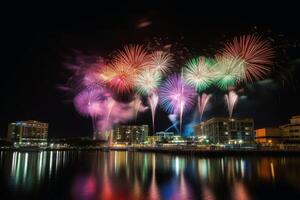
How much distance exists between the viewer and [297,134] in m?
73.7

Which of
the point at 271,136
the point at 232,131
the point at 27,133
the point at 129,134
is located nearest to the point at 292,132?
the point at 271,136

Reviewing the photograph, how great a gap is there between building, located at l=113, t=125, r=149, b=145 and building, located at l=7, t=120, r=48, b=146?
37.9 meters

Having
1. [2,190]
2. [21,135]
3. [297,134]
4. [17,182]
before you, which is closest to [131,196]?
[2,190]

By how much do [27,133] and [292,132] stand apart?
11390 centimetres

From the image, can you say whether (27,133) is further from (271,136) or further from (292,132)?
(292,132)

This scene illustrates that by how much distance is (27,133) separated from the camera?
133 meters

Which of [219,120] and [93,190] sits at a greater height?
[219,120]

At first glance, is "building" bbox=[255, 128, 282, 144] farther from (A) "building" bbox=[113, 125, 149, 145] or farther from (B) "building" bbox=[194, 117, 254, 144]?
(A) "building" bbox=[113, 125, 149, 145]

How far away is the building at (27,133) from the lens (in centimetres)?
13012

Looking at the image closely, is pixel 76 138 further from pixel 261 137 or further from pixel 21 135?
pixel 261 137

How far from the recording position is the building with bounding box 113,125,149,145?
154m

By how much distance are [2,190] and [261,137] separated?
82.3 metres

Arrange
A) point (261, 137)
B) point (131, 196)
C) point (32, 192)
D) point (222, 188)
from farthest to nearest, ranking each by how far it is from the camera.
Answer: point (261, 137) < point (222, 188) < point (32, 192) < point (131, 196)

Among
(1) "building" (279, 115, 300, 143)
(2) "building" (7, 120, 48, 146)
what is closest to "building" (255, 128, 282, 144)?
(1) "building" (279, 115, 300, 143)
